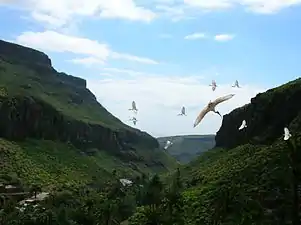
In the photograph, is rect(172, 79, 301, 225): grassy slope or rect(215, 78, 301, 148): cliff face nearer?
rect(172, 79, 301, 225): grassy slope

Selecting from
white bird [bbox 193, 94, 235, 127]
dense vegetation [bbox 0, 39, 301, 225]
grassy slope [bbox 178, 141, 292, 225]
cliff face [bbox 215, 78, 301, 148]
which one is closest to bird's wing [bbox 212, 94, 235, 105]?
white bird [bbox 193, 94, 235, 127]

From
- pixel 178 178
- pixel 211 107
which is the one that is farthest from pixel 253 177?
pixel 211 107

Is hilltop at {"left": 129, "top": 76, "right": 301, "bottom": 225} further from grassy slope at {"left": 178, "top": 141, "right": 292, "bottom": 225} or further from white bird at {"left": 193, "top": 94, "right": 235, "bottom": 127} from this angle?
white bird at {"left": 193, "top": 94, "right": 235, "bottom": 127}

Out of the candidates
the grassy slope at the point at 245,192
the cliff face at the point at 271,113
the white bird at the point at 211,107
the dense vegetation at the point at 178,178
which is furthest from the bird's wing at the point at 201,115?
the cliff face at the point at 271,113

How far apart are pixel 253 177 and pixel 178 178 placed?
18222 mm

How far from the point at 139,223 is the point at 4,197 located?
50852mm

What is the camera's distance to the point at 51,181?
148 m

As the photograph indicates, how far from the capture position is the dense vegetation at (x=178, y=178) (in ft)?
178

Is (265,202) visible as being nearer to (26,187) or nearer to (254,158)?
(254,158)

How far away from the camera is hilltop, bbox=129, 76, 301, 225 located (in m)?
50.1

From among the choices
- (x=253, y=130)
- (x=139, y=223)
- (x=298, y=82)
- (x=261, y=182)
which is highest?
(x=298, y=82)

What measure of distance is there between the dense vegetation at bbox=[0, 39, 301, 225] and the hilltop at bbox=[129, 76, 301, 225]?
0.10 m

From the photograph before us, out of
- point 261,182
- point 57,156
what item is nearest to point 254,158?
point 261,182

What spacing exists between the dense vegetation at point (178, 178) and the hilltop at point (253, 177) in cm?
10
